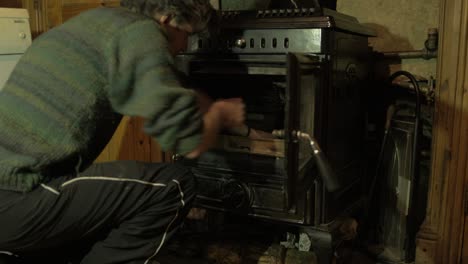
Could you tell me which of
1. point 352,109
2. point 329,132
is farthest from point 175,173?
point 352,109

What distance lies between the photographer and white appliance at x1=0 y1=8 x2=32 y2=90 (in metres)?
1.73

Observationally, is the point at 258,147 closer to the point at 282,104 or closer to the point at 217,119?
the point at 282,104

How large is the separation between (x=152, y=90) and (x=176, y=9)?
27 centimetres

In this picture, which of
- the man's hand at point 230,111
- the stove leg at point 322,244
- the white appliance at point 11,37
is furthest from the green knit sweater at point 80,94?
the white appliance at point 11,37

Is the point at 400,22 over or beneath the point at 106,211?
over

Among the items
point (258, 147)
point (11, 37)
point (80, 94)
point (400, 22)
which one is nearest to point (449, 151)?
point (400, 22)

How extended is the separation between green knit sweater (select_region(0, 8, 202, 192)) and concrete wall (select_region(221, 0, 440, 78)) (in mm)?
985

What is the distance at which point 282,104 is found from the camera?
1.41m

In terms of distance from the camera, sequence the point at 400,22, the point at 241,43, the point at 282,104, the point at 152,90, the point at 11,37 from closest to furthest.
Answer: the point at 152,90
the point at 241,43
the point at 282,104
the point at 400,22
the point at 11,37

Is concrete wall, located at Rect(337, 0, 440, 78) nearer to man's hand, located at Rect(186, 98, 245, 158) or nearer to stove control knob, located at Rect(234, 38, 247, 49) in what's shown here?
stove control knob, located at Rect(234, 38, 247, 49)

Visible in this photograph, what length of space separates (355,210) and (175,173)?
74 cm

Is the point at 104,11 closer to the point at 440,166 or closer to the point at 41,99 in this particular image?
the point at 41,99

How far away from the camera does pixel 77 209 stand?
3.29ft

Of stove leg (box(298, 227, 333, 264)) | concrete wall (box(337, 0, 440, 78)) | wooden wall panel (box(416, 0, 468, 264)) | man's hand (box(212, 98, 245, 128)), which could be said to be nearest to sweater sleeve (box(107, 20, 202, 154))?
man's hand (box(212, 98, 245, 128))
